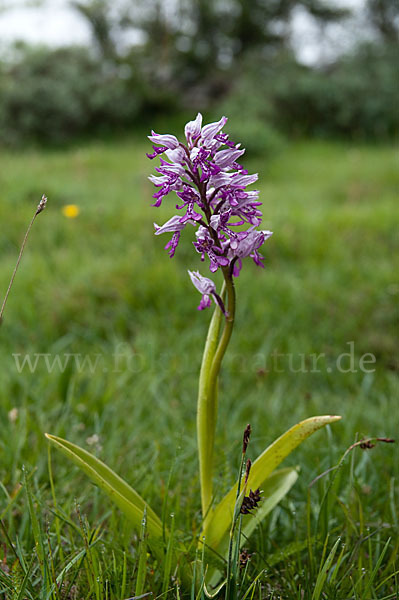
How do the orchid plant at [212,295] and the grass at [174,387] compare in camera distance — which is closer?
the orchid plant at [212,295]

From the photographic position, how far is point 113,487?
1209mm

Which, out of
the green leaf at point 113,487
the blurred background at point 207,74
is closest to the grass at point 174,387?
the green leaf at point 113,487

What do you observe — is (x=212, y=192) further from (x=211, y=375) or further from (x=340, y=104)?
(x=340, y=104)

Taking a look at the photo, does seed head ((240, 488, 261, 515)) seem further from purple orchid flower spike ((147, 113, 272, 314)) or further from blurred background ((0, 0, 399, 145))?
blurred background ((0, 0, 399, 145))

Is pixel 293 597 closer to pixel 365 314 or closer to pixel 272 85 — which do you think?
pixel 365 314

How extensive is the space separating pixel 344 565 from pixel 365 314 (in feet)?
6.42

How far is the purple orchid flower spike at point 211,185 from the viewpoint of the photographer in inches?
41.6

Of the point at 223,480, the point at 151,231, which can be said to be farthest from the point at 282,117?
the point at 223,480

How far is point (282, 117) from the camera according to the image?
385 inches

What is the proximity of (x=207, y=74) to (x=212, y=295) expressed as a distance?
1153cm

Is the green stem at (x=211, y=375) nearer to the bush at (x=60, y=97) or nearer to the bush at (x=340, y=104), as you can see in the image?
the bush at (x=60, y=97)

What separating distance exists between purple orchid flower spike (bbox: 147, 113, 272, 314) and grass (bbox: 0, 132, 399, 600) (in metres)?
0.57

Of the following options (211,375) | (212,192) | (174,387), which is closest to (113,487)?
(211,375)

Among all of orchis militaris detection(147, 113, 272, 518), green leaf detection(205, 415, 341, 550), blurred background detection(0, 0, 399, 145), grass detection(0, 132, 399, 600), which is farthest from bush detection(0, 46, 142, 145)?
green leaf detection(205, 415, 341, 550)
